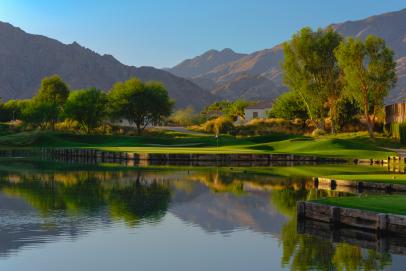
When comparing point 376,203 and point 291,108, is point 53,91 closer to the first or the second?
point 291,108

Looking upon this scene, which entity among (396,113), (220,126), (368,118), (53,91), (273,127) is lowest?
(273,127)

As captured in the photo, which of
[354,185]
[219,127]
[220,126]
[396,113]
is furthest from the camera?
[220,126]

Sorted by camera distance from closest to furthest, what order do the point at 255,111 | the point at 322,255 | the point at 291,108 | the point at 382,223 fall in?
the point at 322,255
the point at 382,223
the point at 291,108
the point at 255,111

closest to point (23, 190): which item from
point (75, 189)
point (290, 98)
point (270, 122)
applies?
point (75, 189)

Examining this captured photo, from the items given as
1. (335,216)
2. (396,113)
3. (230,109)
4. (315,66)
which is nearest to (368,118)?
(396,113)

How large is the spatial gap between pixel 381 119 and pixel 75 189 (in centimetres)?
6824

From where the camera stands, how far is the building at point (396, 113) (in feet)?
299

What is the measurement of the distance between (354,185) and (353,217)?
14358 mm

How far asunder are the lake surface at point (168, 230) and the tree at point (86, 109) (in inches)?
2643

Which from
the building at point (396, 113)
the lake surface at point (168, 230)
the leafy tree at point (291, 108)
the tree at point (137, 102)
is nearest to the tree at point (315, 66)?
the building at point (396, 113)

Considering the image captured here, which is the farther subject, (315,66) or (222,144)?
(315,66)

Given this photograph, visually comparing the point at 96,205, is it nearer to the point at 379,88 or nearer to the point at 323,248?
the point at 323,248

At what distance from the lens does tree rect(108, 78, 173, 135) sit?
120625mm

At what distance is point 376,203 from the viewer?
2864cm
